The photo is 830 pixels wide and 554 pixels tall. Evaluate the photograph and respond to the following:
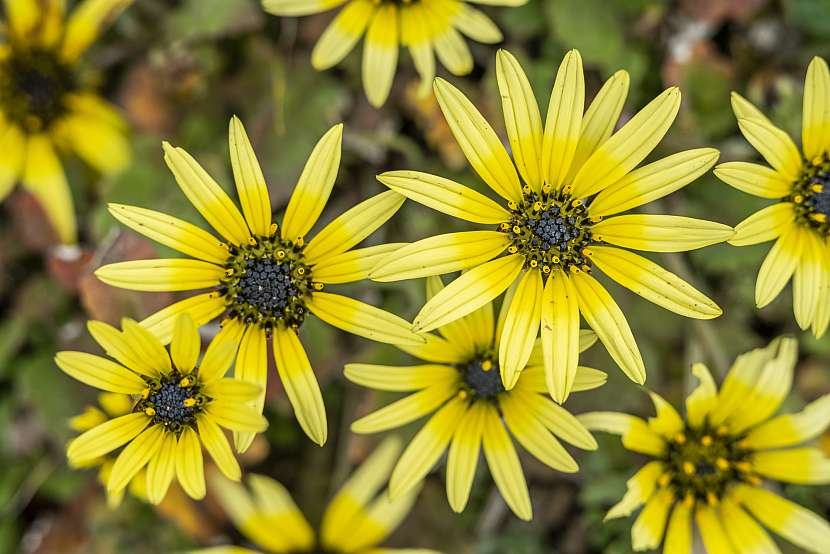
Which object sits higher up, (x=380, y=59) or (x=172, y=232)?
(x=380, y=59)

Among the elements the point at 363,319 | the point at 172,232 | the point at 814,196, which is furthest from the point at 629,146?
the point at 172,232

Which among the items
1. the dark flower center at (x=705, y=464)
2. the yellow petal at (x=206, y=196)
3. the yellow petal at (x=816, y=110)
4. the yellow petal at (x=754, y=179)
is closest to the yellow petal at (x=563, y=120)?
the yellow petal at (x=754, y=179)

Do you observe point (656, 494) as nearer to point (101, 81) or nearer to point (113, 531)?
point (113, 531)

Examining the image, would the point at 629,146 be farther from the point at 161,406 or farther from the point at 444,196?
the point at 161,406

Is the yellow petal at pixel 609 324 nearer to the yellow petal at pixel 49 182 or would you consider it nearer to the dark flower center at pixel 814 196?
the dark flower center at pixel 814 196

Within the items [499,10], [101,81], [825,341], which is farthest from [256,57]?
[825,341]
